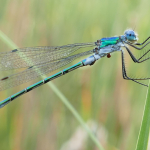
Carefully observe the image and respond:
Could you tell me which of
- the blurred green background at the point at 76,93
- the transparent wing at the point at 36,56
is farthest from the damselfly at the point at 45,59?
the blurred green background at the point at 76,93

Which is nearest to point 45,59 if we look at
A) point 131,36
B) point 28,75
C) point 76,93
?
point 28,75

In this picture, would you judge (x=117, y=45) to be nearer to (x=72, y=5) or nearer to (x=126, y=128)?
(x=126, y=128)

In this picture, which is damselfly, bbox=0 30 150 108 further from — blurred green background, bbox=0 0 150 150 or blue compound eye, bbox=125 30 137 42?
blurred green background, bbox=0 0 150 150

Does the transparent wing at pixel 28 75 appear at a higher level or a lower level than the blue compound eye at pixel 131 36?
higher

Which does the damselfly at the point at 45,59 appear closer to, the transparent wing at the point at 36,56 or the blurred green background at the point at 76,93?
the transparent wing at the point at 36,56

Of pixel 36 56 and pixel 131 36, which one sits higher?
pixel 36 56

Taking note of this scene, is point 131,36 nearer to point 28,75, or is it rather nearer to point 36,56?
point 36,56
